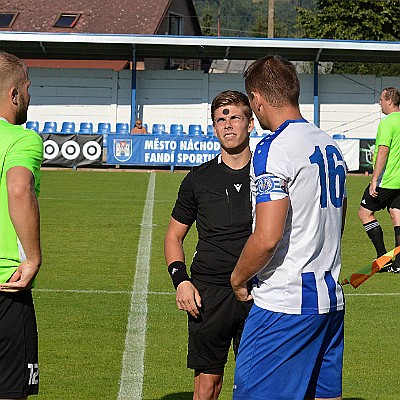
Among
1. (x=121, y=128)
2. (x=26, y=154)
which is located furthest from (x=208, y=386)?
(x=121, y=128)

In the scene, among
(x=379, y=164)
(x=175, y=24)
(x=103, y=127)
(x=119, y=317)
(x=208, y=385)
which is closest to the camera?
(x=208, y=385)

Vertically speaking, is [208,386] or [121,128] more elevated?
[121,128]

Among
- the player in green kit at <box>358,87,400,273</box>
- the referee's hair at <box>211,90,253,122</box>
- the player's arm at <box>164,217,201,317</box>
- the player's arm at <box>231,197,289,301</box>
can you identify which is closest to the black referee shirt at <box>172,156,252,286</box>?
the player's arm at <box>164,217,201,317</box>

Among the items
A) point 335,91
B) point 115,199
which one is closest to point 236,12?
point 335,91

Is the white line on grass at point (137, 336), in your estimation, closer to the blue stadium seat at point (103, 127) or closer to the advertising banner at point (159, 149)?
the advertising banner at point (159, 149)

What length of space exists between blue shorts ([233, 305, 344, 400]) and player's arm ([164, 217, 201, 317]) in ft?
2.79

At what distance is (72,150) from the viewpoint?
105 feet

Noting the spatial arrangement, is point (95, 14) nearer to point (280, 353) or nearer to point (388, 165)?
point (388, 165)

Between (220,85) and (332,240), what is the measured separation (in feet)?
116

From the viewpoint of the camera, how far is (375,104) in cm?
3956

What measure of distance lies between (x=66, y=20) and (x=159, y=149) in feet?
71.9

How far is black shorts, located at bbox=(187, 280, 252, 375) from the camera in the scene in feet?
17.5

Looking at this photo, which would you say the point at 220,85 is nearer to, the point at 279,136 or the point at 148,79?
the point at 148,79

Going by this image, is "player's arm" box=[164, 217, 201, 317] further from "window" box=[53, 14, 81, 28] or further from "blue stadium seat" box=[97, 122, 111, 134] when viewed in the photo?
"window" box=[53, 14, 81, 28]
